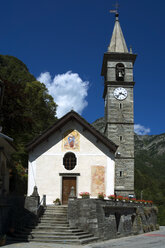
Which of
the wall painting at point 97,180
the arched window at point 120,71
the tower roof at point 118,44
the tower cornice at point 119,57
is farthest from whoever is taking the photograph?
the tower roof at point 118,44

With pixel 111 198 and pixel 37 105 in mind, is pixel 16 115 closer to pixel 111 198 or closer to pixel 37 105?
pixel 111 198

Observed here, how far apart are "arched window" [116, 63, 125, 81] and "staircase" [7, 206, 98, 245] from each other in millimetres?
24420

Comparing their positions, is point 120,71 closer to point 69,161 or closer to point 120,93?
point 120,93

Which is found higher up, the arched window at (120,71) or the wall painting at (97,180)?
the arched window at (120,71)

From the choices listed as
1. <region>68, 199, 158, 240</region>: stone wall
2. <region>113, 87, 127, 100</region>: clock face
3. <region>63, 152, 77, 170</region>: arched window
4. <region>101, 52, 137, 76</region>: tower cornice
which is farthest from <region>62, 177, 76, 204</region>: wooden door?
<region>101, 52, 137, 76</region>: tower cornice

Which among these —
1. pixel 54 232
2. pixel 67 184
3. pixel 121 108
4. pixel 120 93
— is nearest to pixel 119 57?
pixel 120 93

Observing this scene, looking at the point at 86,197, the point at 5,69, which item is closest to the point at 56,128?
the point at 86,197

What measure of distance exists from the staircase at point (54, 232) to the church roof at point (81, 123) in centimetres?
651

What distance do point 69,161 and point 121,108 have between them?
51.2 feet

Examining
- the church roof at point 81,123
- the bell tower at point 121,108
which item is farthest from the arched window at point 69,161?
the bell tower at point 121,108

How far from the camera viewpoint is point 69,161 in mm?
26641

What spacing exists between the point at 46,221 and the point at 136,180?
64.7 metres

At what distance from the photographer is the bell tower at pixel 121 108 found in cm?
3788

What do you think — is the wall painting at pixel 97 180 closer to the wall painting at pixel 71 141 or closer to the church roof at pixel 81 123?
the church roof at pixel 81 123
